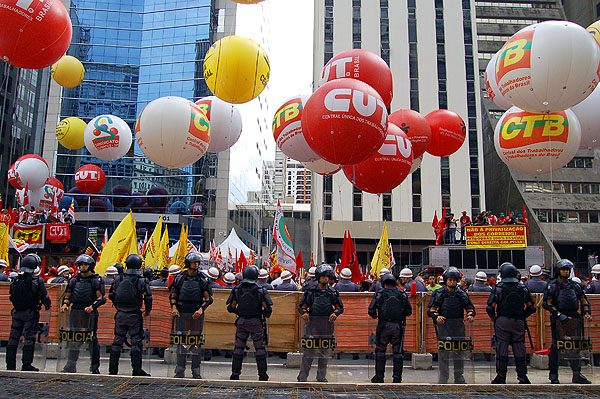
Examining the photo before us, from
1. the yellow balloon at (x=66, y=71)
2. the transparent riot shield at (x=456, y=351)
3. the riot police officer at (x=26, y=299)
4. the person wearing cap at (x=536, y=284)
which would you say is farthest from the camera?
the yellow balloon at (x=66, y=71)

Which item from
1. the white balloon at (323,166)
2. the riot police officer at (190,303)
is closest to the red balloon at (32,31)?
the riot police officer at (190,303)

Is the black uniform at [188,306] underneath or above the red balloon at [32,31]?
underneath

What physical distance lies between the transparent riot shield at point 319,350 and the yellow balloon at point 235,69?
6476mm

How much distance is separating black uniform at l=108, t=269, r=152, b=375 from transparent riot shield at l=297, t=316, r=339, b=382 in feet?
8.30

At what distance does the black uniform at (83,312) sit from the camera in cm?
839

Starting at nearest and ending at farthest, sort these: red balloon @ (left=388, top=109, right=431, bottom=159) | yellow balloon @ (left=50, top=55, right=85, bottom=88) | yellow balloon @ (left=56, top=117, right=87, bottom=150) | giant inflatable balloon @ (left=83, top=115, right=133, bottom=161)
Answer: red balloon @ (left=388, top=109, right=431, bottom=159) → giant inflatable balloon @ (left=83, top=115, right=133, bottom=161) → yellow balloon @ (left=50, top=55, right=85, bottom=88) → yellow balloon @ (left=56, top=117, right=87, bottom=150)

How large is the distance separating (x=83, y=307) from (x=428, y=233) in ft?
136

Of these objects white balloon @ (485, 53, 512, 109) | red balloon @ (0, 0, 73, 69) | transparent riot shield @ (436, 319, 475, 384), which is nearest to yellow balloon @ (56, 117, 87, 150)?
red balloon @ (0, 0, 73, 69)

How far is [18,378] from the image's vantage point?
7.63 m

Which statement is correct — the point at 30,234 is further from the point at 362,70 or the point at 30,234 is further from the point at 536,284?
the point at 536,284

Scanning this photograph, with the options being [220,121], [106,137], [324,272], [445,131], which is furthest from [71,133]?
→ [324,272]

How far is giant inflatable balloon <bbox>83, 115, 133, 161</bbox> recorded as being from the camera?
731 inches

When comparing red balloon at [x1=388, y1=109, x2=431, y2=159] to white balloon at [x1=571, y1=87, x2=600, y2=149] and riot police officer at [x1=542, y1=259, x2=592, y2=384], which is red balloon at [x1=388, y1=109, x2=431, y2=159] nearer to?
white balloon at [x1=571, y1=87, x2=600, y2=149]

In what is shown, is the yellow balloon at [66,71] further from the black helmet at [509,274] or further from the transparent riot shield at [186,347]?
the black helmet at [509,274]
